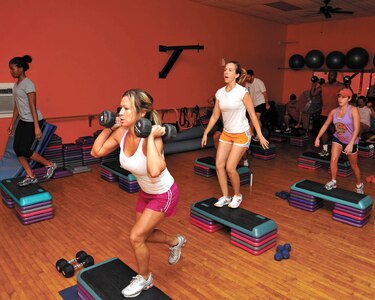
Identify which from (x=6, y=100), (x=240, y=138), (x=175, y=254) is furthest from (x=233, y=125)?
(x=6, y=100)

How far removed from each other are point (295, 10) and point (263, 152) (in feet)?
11.1

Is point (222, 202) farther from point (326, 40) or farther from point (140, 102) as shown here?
→ point (326, 40)

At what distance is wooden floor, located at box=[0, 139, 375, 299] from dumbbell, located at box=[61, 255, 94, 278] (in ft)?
0.13

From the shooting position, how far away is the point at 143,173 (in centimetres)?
176

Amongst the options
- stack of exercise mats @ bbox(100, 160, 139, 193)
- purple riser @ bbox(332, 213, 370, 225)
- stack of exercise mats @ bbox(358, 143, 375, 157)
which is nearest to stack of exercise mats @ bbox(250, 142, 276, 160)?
stack of exercise mats @ bbox(358, 143, 375, 157)

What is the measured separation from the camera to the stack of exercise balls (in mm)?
7137

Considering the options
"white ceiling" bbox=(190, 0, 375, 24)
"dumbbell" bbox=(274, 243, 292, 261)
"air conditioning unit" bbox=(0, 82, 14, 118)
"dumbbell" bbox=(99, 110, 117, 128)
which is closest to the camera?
"dumbbell" bbox=(99, 110, 117, 128)

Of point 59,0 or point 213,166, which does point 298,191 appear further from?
point 59,0

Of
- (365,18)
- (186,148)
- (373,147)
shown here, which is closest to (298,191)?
(186,148)

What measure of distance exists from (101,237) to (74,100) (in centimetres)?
291

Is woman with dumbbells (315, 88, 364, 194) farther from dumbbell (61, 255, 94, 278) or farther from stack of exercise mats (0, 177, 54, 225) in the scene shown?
stack of exercise mats (0, 177, 54, 225)

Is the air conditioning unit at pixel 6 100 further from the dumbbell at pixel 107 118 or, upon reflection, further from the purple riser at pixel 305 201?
the purple riser at pixel 305 201

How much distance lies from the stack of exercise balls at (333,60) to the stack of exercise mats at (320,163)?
3145mm

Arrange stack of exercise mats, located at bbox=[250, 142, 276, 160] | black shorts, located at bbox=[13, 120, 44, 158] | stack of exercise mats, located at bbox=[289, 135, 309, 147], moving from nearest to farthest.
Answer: black shorts, located at bbox=[13, 120, 44, 158] → stack of exercise mats, located at bbox=[250, 142, 276, 160] → stack of exercise mats, located at bbox=[289, 135, 309, 147]
